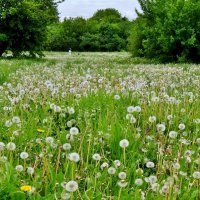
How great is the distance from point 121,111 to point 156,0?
827 inches

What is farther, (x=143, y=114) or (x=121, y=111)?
(x=121, y=111)

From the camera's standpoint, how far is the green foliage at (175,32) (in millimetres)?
23641

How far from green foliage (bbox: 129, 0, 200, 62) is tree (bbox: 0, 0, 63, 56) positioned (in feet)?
23.7

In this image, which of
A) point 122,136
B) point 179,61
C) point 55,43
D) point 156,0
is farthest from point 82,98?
point 55,43

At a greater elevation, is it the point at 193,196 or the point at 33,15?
the point at 33,15

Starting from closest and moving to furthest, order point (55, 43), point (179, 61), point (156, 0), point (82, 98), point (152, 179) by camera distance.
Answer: point (152, 179), point (82, 98), point (179, 61), point (156, 0), point (55, 43)

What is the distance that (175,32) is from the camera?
23.7 m

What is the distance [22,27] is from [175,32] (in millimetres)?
9890

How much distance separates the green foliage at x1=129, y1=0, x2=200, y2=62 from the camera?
23641 millimetres

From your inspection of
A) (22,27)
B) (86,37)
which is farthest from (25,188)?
(86,37)

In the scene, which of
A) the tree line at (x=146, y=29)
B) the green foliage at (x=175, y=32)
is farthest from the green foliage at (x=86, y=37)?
the green foliage at (x=175, y=32)

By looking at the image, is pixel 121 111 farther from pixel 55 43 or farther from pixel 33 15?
pixel 55 43

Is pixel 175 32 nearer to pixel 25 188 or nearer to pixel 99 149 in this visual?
pixel 99 149

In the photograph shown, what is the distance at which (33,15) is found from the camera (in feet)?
92.3
